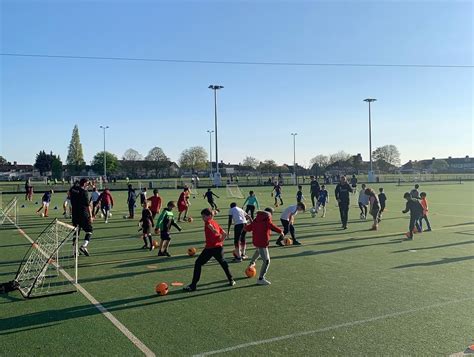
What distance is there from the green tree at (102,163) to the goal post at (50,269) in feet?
326

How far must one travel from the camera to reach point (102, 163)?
A: 10656 centimetres

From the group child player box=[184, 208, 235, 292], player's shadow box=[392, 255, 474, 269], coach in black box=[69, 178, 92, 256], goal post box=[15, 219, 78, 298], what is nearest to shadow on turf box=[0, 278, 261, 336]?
child player box=[184, 208, 235, 292]

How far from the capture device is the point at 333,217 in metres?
21.1

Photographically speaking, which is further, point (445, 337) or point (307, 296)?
point (307, 296)

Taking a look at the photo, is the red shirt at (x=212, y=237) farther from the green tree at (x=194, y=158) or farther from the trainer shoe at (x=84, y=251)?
the green tree at (x=194, y=158)

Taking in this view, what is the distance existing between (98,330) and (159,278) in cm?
320

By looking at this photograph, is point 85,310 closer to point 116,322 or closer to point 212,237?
point 116,322

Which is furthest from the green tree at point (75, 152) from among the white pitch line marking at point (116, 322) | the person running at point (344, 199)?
the white pitch line marking at point (116, 322)

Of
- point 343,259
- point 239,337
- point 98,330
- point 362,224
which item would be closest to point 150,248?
point 343,259

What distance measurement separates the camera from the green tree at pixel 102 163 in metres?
107

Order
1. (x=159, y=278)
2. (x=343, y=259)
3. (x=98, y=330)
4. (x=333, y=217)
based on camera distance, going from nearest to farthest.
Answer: (x=98, y=330), (x=159, y=278), (x=343, y=259), (x=333, y=217)

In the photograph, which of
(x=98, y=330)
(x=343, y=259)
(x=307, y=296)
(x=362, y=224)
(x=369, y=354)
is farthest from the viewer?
(x=362, y=224)

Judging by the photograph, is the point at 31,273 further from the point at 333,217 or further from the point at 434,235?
the point at 333,217

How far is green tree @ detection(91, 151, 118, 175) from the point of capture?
350 ft
